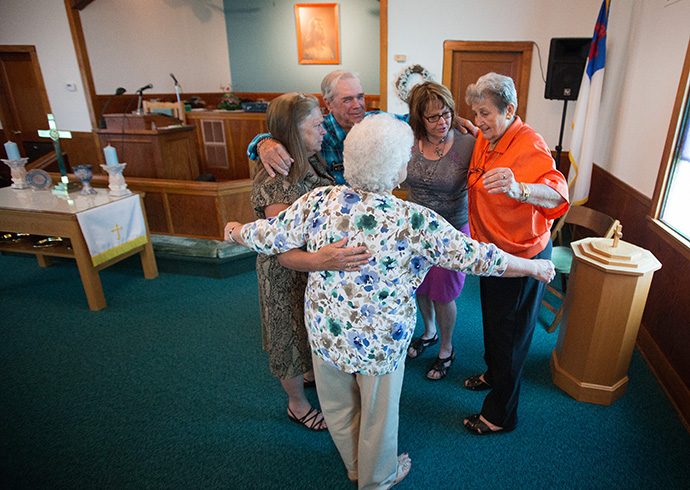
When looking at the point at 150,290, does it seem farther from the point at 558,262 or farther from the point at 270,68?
the point at 270,68

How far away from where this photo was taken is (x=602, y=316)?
2.00 m

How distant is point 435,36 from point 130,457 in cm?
516

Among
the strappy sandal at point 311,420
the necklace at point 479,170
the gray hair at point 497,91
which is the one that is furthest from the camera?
the strappy sandal at point 311,420

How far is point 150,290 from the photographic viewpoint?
3518 mm

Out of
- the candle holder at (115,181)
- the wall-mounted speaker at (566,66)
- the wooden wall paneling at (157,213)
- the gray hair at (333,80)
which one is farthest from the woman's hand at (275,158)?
the wall-mounted speaker at (566,66)

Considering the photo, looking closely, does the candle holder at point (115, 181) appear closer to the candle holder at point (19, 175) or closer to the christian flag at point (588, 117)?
the candle holder at point (19, 175)

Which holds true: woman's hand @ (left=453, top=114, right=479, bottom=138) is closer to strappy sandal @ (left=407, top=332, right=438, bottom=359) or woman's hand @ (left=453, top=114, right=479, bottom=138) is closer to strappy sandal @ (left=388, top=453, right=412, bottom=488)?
strappy sandal @ (left=407, top=332, right=438, bottom=359)

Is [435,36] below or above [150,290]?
above

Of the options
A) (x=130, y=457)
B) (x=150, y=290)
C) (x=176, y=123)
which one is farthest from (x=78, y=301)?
(x=176, y=123)

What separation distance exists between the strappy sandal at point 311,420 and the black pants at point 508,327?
2.80ft

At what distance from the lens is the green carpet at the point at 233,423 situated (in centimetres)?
179

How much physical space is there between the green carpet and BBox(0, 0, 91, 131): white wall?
524cm

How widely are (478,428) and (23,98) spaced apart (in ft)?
28.2

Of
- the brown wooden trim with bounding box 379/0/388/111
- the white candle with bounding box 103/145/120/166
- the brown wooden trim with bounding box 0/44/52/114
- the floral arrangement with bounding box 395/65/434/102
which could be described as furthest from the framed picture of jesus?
the white candle with bounding box 103/145/120/166
